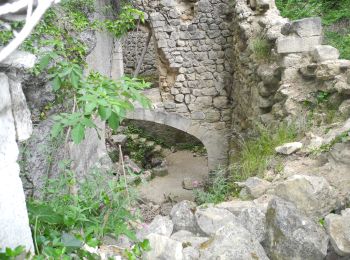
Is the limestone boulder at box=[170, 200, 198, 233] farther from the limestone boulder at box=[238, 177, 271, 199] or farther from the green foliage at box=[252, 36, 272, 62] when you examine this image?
the green foliage at box=[252, 36, 272, 62]

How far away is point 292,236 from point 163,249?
2.45 feet

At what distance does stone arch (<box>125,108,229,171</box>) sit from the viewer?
790 centimetres

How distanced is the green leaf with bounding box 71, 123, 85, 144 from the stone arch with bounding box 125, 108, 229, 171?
5.81 m

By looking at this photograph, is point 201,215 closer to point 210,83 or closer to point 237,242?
point 237,242

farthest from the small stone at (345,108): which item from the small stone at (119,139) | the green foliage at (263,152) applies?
the small stone at (119,139)

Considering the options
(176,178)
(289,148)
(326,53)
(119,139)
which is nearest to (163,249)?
(289,148)

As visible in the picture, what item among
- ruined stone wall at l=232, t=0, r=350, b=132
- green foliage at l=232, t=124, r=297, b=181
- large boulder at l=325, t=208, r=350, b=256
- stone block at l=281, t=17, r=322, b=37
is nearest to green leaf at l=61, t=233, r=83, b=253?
large boulder at l=325, t=208, r=350, b=256

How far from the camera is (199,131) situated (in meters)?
7.99

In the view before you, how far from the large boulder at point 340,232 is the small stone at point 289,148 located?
1307 millimetres

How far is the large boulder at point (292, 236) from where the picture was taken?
89.5 inches

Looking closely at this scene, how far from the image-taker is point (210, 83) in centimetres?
778

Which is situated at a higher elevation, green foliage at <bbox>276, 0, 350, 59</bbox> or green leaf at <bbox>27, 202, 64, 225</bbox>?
green foliage at <bbox>276, 0, 350, 59</bbox>

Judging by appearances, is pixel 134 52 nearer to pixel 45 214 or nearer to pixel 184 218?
pixel 184 218

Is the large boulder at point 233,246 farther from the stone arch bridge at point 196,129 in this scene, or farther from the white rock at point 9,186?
the stone arch bridge at point 196,129
